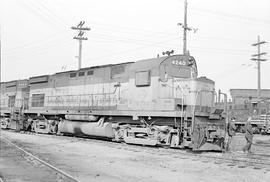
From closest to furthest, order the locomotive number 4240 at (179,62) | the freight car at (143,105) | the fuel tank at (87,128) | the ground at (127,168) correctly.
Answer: the ground at (127,168)
the freight car at (143,105)
the locomotive number 4240 at (179,62)
the fuel tank at (87,128)

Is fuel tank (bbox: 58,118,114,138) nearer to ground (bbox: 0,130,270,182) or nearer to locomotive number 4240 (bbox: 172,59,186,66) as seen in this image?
ground (bbox: 0,130,270,182)

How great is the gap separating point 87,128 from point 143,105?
384 centimetres

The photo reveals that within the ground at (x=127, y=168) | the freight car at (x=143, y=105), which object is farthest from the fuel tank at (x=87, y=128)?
the ground at (x=127, y=168)

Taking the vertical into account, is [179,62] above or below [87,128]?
above

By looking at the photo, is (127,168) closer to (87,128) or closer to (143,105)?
(143,105)

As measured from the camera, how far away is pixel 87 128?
15578 millimetres

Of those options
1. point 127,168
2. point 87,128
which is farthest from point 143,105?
point 127,168

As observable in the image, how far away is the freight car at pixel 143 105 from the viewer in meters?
11.6

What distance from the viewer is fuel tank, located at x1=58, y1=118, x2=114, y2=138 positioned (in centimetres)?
1453

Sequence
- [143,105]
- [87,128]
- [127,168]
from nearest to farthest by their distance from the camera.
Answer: [127,168] < [143,105] < [87,128]

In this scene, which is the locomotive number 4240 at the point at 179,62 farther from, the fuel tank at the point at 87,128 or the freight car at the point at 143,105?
the fuel tank at the point at 87,128

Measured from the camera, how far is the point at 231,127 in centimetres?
1189

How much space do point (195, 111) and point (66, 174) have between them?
5907mm

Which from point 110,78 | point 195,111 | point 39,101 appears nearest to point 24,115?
point 39,101
